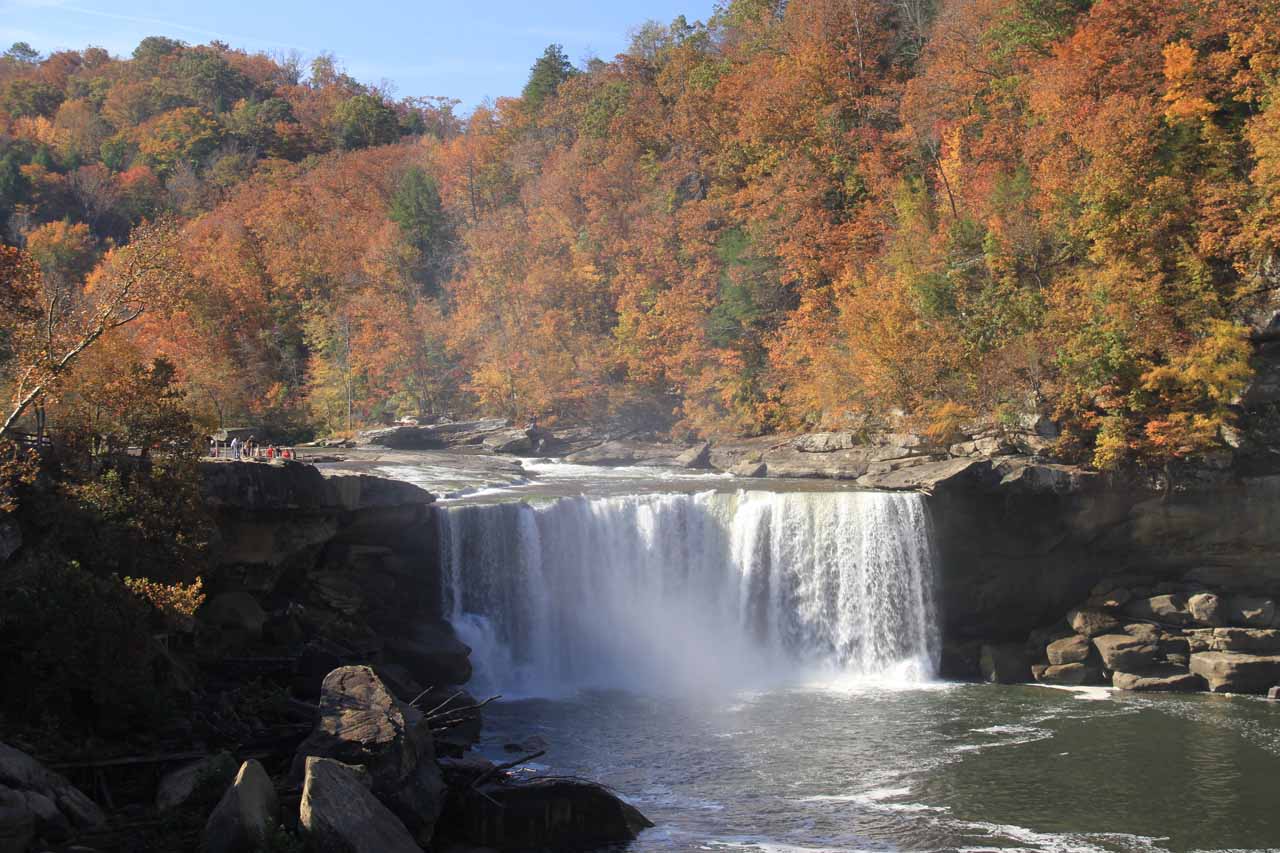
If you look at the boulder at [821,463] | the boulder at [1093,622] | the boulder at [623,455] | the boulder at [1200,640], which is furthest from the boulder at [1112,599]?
the boulder at [623,455]

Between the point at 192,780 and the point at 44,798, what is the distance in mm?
2056

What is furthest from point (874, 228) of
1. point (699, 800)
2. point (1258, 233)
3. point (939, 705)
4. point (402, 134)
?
point (402, 134)

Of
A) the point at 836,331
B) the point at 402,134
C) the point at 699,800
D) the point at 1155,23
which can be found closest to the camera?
the point at 699,800

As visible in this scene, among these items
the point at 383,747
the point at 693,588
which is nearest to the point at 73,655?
the point at 383,747

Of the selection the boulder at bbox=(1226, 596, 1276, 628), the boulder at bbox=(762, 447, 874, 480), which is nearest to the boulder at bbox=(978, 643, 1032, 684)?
the boulder at bbox=(1226, 596, 1276, 628)

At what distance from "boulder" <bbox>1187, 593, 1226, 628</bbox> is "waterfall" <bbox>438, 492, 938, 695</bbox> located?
5.94 meters

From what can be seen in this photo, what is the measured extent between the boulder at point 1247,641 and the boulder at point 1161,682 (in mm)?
955

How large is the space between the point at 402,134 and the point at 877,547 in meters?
66.5

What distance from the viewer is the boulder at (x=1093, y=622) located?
86.9ft

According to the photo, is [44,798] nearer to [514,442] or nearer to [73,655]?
[73,655]

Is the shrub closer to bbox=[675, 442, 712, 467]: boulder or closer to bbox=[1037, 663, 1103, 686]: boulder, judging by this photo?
bbox=[1037, 663, 1103, 686]: boulder

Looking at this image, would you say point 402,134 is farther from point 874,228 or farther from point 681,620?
point 681,620

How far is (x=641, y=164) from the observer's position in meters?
55.3

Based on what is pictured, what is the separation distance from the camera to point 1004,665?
26.5 metres
